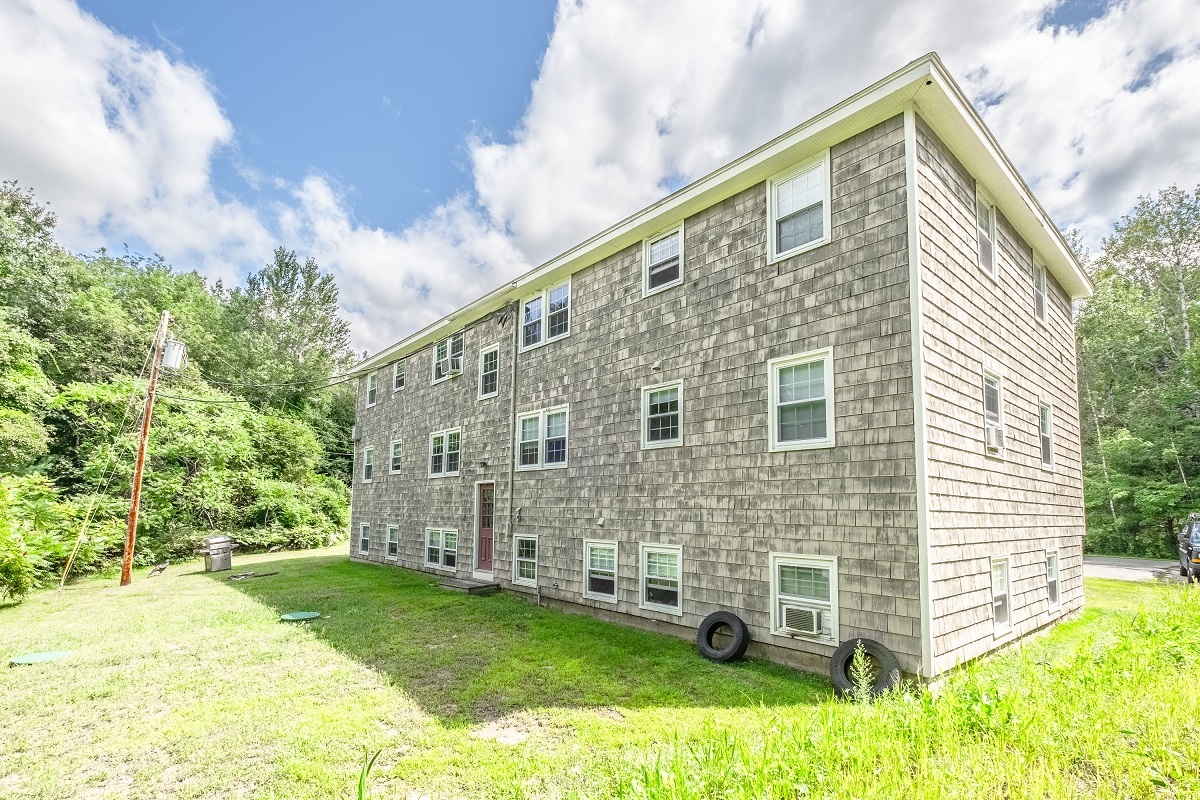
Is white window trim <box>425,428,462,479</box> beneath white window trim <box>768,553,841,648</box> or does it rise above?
above

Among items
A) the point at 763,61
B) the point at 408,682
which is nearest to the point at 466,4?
the point at 763,61

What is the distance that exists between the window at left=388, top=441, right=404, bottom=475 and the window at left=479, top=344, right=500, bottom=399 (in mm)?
5078

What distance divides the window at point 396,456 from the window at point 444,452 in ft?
7.20

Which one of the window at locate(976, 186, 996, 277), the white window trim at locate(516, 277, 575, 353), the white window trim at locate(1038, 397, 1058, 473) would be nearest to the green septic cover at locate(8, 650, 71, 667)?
the white window trim at locate(516, 277, 575, 353)

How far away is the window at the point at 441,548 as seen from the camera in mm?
14145

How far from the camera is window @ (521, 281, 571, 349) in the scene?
1138cm

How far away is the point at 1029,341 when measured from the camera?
9273 millimetres

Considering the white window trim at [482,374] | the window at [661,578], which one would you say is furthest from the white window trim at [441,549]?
the window at [661,578]

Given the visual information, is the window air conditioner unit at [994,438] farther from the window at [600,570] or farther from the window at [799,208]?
the window at [600,570]

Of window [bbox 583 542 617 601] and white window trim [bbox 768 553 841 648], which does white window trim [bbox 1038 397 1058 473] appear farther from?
window [bbox 583 542 617 601]

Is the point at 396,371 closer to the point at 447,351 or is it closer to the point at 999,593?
the point at 447,351

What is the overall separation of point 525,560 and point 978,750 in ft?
29.8

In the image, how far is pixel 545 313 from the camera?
11.9m

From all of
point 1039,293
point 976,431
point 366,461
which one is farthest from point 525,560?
point 1039,293
